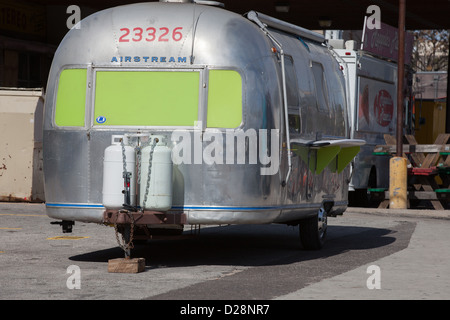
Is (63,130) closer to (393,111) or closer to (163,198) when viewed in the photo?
(163,198)

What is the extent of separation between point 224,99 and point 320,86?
268 cm

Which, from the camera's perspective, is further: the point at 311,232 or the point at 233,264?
the point at 311,232

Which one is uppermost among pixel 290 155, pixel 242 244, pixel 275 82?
pixel 275 82

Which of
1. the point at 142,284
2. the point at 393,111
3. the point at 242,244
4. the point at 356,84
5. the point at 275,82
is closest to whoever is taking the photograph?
the point at 142,284

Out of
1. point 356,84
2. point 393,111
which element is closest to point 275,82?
point 356,84

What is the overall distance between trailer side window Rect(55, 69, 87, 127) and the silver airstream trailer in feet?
0.04

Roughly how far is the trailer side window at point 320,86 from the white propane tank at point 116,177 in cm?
343

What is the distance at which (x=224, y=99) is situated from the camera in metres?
11.3

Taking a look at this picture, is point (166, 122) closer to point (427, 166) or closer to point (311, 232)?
point (311, 232)

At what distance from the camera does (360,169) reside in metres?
22.1

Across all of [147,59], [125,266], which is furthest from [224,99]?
[125,266]

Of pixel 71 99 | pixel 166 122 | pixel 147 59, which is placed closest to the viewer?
pixel 166 122

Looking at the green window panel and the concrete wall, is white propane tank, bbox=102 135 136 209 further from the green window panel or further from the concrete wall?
the concrete wall
